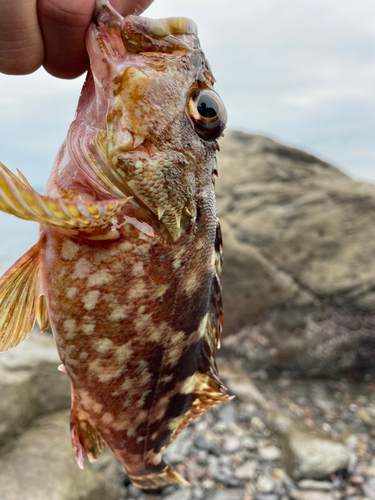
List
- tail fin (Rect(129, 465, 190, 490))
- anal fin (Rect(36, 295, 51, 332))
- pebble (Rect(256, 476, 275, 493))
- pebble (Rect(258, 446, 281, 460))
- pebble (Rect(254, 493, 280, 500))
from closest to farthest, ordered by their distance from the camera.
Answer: anal fin (Rect(36, 295, 51, 332))
tail fin (Rect(129, 465, 190, 490))
pebble (Rect(254, 493, 280, 500))
pebble (Rect(256, 476, 275, 493))
pebble (Rect(258, 446, 281, 460))

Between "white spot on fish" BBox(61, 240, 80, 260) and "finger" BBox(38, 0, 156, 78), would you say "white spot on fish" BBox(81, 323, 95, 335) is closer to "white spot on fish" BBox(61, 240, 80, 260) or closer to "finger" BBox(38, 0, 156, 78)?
"white spot on fish" BBox(61, 240, 80, 260)

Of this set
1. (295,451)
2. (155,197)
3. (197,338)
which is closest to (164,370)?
(197,338)

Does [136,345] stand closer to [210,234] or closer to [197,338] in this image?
[197,338]

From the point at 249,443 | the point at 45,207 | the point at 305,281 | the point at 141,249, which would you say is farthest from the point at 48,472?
the point at 305,281

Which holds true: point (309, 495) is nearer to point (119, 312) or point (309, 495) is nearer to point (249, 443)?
point (249, 443)

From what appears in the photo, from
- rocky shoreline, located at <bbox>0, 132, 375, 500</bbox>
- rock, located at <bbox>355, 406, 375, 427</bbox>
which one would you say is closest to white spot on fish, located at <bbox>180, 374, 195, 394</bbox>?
rocky shoreline, located at <bbox>0, 132, 375, 500</bbox>
